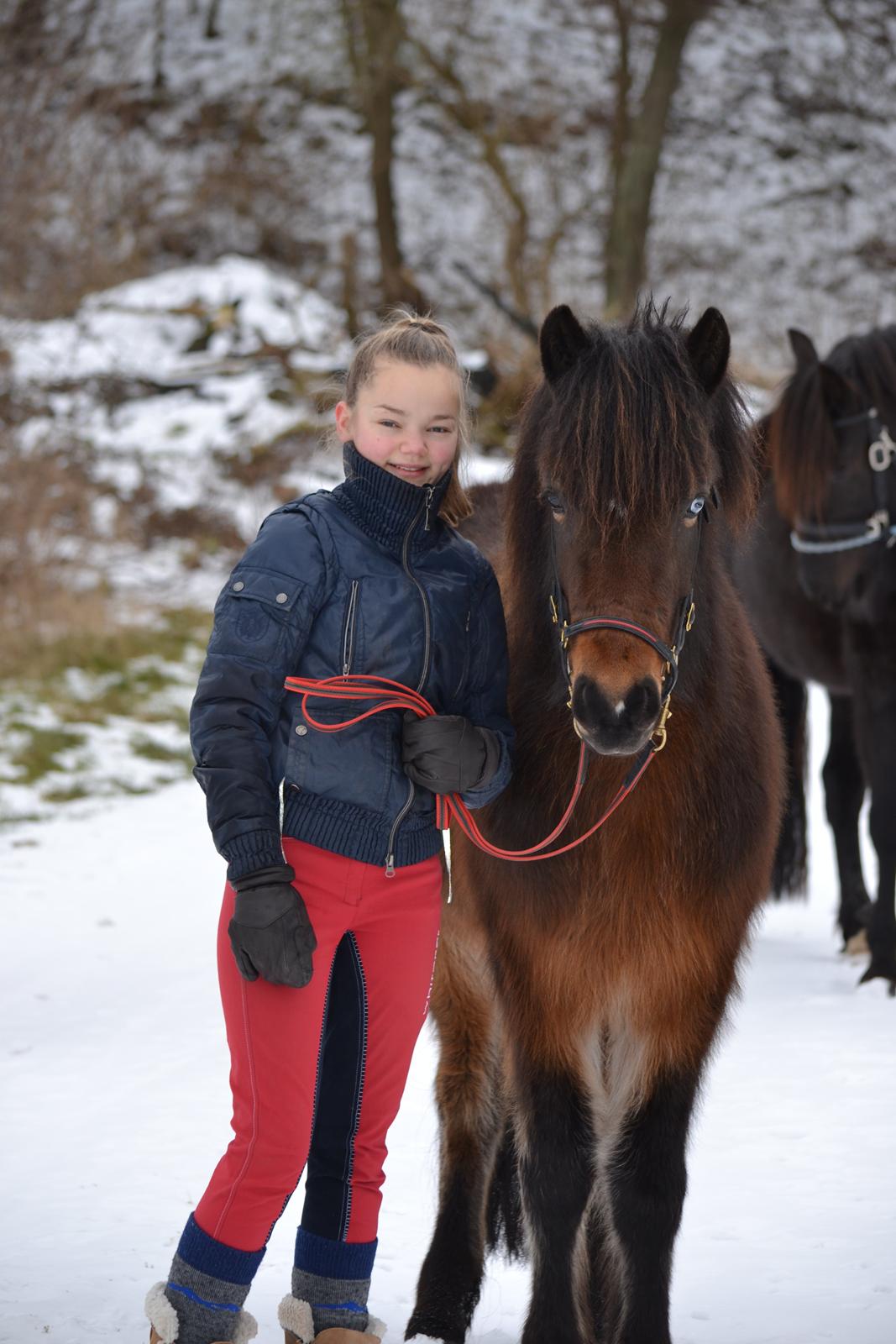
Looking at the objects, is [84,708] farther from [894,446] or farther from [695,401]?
[695,401]

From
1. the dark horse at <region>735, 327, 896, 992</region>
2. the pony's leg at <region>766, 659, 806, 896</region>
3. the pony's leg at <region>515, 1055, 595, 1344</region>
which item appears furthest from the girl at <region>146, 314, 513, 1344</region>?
the pony's leg at <region>766, 659, 806, 896</region>

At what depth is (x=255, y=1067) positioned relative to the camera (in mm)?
2012

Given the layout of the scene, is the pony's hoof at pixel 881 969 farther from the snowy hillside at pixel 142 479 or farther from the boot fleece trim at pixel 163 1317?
the snowy hillside at pixel 142 479

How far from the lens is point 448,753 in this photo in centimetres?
206

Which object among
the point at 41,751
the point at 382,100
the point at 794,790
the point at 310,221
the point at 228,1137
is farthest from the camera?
the point at 310,221

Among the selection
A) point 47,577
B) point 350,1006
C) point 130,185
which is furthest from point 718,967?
point 130,185

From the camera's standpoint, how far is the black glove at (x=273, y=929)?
189 cm

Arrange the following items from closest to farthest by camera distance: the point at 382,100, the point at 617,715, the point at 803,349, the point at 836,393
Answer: the point at 617,715
the point at 836,393
the point at 803,349
the point at 382,100

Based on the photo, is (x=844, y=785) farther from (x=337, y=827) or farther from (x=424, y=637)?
(x=337, y=827)

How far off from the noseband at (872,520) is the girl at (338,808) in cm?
267

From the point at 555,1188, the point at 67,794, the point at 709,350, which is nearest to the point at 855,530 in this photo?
the point at 709,350

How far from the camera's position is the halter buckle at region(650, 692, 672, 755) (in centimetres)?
195

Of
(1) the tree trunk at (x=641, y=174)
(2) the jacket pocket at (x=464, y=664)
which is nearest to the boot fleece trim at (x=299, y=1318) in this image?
(2) the jacket pocket at (x=464, y=664)

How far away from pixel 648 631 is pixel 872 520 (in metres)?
2.98
